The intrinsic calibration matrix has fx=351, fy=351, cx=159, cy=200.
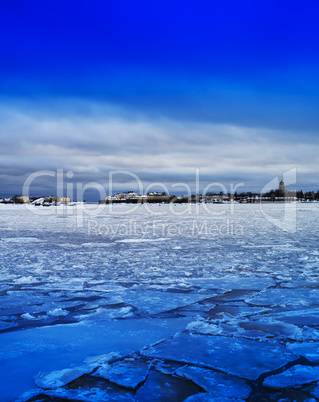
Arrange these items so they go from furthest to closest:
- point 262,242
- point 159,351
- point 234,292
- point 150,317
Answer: point 262,242 < point 234,292 < point 150,317 < point 159,351

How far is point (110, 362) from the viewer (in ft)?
8.76

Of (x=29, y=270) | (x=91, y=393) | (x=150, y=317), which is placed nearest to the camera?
(x=91, y=393)

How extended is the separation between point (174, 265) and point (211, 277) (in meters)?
1.20

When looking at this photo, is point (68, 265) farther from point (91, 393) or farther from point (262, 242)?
point (262, 242)

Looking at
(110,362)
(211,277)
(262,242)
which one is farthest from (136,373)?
(262,242)

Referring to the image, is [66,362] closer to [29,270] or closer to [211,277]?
[211,277]

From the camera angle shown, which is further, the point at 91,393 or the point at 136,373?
the point at 136,373

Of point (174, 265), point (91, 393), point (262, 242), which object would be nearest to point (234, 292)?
point (174, 265)

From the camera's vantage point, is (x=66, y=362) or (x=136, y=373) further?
(x=66, y=362)

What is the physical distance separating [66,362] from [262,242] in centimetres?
851

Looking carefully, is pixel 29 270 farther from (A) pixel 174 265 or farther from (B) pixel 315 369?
(B) pixel 315 369

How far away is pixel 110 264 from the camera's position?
6.86 m

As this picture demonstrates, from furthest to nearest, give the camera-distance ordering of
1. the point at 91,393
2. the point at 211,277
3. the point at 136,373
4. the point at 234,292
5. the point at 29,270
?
the point at 29,270
the point at 211,277
the point at 234,292
the point at 136,373
the point at 91,393

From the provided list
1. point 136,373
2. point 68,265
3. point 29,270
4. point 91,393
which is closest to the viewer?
point 91,393
